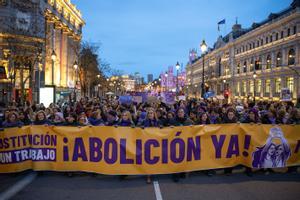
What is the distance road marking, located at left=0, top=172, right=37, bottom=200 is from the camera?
7.29m

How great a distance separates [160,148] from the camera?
860 centimetres

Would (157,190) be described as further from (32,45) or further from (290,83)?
(290,83)

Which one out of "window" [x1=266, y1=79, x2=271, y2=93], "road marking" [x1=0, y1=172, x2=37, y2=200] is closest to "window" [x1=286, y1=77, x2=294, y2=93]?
"window" [x1=266, y1=79, x2=271, y2=93]

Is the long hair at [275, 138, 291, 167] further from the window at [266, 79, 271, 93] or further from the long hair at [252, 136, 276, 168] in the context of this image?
the window at [266, 79, 271, 93]

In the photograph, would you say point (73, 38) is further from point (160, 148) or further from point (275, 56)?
point (160, 148)

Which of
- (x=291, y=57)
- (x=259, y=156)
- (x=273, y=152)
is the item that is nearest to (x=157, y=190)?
(x=259, y=156)

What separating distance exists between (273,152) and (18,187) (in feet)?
21.9

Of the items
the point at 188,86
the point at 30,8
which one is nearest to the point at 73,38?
the point at 30,8

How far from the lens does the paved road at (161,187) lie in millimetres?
7297

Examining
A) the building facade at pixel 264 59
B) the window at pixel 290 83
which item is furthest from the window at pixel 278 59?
the window at pixel 290 83

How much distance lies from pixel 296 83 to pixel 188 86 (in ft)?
327

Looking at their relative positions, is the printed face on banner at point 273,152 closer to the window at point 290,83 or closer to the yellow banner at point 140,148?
the yellow banner at point 140,148

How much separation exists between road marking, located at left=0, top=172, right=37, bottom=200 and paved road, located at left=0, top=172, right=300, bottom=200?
101mm

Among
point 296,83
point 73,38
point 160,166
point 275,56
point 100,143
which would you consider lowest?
point 160,166
